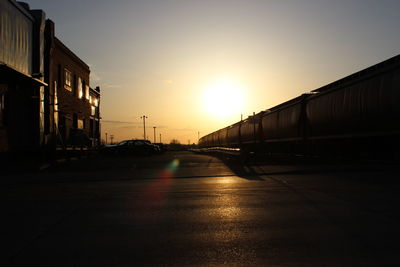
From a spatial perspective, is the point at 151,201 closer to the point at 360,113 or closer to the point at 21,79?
the point at 360,113

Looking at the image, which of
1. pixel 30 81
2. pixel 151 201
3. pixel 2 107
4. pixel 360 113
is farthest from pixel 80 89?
pixel 151 201

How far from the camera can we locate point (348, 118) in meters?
16.2

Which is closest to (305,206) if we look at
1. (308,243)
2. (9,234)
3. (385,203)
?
(385,203)

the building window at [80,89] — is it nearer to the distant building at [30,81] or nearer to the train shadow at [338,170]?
the distant building at [30,81]

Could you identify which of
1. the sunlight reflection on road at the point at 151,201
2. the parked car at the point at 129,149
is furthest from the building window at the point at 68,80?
the sunlight reflection on road at the point at 151,201

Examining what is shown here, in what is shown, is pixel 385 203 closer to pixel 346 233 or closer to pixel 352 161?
pixel 346 233

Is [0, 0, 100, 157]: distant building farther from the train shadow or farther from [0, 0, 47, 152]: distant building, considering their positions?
the train shadow

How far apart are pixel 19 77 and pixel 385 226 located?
16380 millimetres

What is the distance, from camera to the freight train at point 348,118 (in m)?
13.5

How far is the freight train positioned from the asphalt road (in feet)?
14.4

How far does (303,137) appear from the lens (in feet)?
71.5

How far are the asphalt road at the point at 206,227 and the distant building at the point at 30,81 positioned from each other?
32.6 feet

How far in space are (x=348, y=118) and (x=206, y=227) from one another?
39.1ft

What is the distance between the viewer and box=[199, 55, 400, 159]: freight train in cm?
1345
